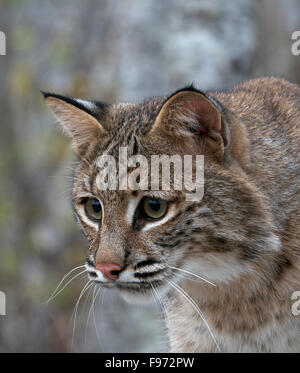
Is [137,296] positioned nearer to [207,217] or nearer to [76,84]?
[207,217]

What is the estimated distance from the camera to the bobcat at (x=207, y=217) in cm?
361

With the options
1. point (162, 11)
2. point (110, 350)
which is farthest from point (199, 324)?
point (162, 11)

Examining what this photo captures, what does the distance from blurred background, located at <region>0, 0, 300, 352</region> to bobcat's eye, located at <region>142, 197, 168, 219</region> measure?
171 cm

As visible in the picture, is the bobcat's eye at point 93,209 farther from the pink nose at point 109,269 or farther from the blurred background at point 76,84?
the blurred background at point 76,84

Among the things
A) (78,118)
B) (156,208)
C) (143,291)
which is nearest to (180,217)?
(156,208)

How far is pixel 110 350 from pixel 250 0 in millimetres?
4704

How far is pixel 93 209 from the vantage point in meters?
3.99

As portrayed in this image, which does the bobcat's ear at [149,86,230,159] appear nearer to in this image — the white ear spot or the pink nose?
the white ear spot

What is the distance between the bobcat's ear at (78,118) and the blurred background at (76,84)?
92 cm

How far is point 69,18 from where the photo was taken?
42.8ft

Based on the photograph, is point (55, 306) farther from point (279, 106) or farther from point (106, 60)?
point (279, 106)

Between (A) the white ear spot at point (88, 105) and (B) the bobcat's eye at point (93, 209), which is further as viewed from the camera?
(A) the white ear spot at point (88, 105)

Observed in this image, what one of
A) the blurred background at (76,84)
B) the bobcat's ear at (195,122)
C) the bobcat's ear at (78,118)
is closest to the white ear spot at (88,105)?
the bobcat's ear at (78,118)

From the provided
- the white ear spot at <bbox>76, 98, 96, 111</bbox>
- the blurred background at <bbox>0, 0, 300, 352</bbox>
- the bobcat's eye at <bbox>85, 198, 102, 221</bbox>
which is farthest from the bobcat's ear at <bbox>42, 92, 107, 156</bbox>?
the blurred background at <bbox>0, 0, 300, 352</bbox>
